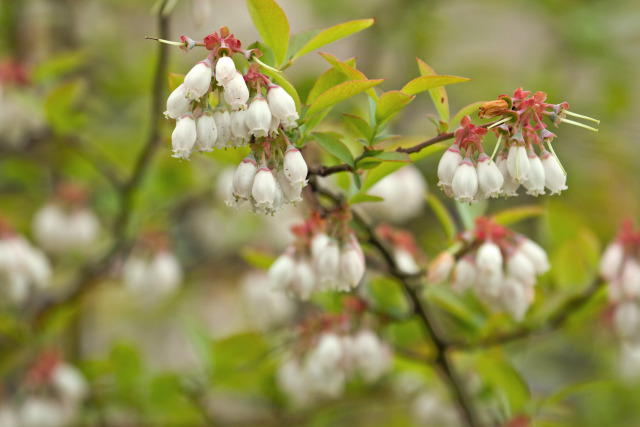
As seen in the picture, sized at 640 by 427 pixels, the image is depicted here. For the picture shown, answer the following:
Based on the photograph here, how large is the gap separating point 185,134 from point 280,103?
91 millimetres

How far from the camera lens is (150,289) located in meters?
1.51

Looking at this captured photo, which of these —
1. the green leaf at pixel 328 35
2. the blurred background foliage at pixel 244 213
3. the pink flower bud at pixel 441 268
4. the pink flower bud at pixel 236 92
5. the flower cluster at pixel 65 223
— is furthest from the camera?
the flower cluster at pixel 65 223

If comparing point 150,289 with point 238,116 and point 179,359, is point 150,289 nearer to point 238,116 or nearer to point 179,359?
point 238,116

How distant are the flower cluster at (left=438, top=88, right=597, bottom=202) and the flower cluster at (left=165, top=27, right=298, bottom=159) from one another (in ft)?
0.55

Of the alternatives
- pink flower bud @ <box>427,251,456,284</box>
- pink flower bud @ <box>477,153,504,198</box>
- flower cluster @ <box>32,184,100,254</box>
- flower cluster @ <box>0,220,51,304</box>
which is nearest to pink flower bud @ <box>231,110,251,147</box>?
pink flower bud @ <box>477,153,504,198</box>

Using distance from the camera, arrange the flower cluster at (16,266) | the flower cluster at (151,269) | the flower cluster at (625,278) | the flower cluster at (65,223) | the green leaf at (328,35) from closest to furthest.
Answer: the green leaf at (328,35), the flower cluster at (625,278), the flower cluster at (16,266), the flower cluster at (151,269), the flower cluster at (65,223)

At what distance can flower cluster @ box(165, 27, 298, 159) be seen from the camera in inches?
23.9

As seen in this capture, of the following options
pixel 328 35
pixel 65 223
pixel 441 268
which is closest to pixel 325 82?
pixel 328 35

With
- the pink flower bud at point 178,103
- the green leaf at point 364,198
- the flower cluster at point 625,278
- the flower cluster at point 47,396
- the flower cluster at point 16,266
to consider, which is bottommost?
the flower cluster at point 47,396

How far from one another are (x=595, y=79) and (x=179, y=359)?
2.00 metres

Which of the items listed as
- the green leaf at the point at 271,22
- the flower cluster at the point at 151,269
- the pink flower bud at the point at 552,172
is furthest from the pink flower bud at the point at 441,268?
the flower cluster at the point at 151,269

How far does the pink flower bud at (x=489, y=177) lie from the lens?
2.11ft

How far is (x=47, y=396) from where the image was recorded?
1398 millimetres

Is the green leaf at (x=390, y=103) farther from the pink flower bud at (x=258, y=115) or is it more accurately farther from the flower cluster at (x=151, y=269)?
the flower cluster at (x=151, y=269)
